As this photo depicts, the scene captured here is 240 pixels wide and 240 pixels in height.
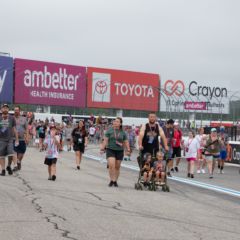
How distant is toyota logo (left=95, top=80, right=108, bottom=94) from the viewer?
176ft

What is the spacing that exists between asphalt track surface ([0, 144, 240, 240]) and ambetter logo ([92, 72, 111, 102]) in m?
39.3

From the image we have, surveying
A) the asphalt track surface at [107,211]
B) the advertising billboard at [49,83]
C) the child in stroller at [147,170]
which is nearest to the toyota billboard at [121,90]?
the advertising billboard at [49,83]

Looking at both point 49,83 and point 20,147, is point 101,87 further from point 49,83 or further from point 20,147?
point 20,147

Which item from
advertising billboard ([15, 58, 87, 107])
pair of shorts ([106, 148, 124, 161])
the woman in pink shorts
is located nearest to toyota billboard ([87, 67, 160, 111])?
advertising billboard ([15, 58, 87, 107])

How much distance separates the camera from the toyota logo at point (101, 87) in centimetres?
5362

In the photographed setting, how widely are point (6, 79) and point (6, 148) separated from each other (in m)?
36.2

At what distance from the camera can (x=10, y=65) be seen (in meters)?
49.8

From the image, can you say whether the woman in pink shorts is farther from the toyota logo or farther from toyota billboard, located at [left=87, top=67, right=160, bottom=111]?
the toyota logo

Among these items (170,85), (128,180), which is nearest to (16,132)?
(128,180)

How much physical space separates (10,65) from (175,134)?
1314 inches

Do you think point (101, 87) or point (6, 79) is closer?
point (6, 79)

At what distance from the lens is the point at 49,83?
53000mm

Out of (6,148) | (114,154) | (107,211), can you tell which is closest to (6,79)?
(6,148)

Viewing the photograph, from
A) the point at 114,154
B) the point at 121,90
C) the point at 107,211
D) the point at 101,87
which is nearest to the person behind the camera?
the point at 107,211
